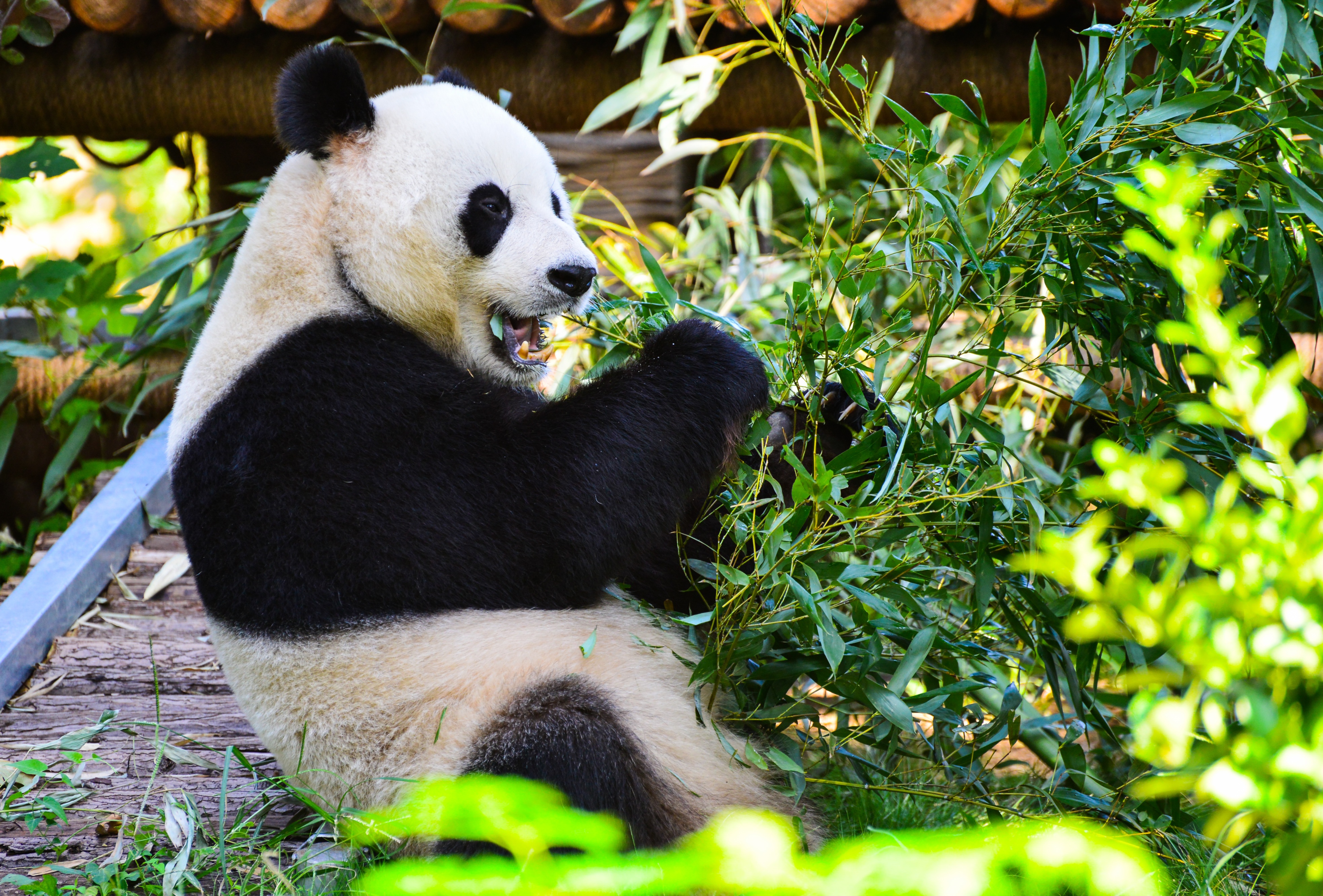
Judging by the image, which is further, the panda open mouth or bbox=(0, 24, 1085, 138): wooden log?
bbox=(0, 24, 1085, 138): wooden log

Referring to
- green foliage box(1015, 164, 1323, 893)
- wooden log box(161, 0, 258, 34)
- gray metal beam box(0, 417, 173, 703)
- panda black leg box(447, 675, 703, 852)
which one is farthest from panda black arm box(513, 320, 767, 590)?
wooden log box(161, 0, 258, 34)

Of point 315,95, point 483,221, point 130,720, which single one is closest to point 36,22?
point 315,95

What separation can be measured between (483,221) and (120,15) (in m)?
2.34

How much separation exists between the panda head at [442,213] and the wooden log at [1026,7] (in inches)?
70.2

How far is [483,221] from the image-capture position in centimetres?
208

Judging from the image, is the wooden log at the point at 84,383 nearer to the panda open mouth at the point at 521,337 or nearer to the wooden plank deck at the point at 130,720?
the wooden plank deck at the point at 130,720

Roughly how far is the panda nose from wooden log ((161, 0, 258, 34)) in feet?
7.11

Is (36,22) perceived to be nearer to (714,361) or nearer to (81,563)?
(81,563)

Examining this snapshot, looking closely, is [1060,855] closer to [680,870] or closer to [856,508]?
[680,870]

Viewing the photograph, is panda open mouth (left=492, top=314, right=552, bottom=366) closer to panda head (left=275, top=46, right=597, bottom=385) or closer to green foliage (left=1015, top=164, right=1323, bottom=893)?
panda head (left=275, top=46, right=597, bottom=385)

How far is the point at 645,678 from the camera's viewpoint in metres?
1.89

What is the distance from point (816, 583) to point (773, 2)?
88.7 inches

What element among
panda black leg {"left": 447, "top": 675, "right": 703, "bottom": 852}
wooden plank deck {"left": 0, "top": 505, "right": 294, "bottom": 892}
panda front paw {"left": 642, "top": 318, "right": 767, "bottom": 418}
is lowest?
wooden plank deck {"left": 0, "top": 505, "right": 294, "bottom": 892}

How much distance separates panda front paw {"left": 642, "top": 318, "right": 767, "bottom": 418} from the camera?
1928mm
